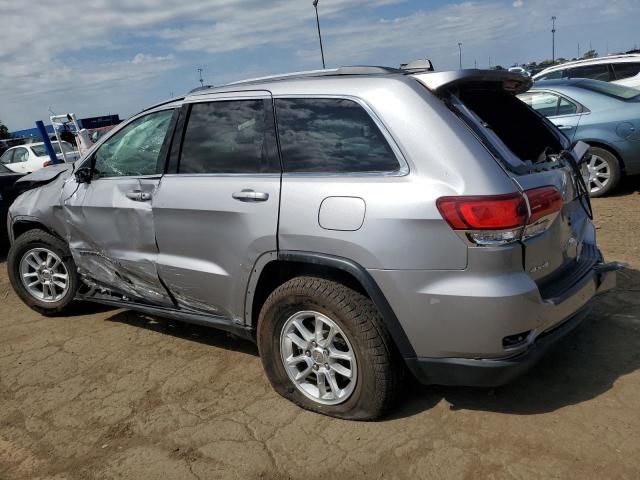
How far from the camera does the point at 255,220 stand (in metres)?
3.07

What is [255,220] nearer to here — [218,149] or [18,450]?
[218,149]

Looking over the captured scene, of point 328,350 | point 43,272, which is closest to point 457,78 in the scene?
point 328,350

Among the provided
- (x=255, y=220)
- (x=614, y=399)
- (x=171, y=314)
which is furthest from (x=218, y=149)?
(x=614, y=399)

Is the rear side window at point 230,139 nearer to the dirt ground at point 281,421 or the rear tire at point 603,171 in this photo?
the dirt ground at point 281,421

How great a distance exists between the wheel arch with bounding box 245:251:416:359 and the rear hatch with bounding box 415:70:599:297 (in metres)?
0.68

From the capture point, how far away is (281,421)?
10.2 ft

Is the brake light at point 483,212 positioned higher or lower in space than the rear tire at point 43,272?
higher

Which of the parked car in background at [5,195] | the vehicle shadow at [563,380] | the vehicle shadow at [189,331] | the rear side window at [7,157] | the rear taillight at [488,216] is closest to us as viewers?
the rear taillight at [488,216]

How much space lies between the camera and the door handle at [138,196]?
145 inches

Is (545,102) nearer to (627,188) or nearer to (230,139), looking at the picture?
(627,188)

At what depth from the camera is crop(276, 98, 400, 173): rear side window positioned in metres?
2.77

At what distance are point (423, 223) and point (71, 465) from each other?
2.20m

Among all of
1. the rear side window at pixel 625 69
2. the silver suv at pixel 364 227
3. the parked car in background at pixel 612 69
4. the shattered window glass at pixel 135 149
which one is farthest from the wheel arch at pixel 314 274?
the rear side window at pixel 625 69

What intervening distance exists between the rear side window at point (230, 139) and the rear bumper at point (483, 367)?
4.33 feet
